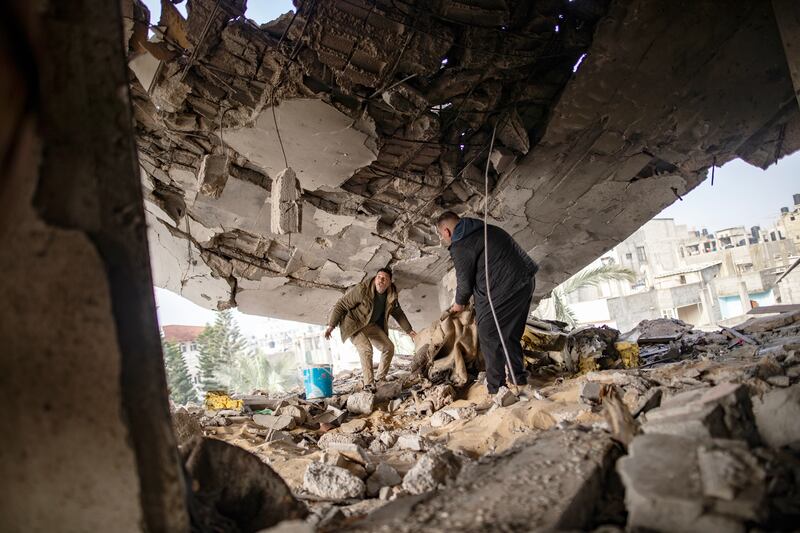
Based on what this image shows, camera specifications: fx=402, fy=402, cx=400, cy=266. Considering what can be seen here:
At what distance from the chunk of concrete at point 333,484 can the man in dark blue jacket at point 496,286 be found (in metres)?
2.16

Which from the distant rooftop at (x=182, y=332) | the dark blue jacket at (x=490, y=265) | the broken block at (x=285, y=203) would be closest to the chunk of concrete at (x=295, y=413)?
the broken block at (x=285, y=203)

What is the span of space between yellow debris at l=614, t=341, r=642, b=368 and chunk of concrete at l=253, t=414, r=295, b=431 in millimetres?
3823

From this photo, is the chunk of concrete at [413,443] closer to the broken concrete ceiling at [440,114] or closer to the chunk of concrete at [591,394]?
the chunk of concrete at [591,394]

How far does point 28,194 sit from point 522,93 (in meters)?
3.60

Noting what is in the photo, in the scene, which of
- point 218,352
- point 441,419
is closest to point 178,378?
point 218,352

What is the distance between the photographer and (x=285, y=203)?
3680mm

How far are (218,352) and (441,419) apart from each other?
68.4 feet

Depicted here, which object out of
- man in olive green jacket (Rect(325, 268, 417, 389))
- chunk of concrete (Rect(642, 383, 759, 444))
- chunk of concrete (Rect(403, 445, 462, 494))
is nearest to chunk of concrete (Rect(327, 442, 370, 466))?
chunk of concrete (Rect(403, 445, 462, 494))

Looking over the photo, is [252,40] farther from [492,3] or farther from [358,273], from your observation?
[358,273]

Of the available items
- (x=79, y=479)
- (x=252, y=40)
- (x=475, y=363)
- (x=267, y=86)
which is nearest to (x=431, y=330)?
(x=475, y=363)

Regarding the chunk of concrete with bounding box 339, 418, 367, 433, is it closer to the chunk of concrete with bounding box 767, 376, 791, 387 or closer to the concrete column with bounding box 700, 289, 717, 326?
the chunk of concrete with bounding box 767, 376, 791, 387

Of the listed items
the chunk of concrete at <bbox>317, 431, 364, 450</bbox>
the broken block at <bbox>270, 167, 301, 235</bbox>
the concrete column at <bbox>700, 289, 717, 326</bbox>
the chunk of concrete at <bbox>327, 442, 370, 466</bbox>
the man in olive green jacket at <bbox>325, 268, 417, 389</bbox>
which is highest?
the broken block at <bbox>270, 167, 301, 235</bbox>

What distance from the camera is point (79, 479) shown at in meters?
0.98

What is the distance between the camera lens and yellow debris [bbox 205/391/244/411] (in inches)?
196
